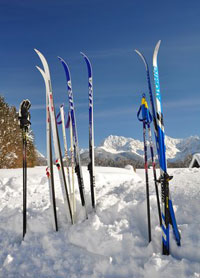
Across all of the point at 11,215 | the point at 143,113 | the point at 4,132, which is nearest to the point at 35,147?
the point at 4,132

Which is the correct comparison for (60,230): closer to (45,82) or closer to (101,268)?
(101,268)

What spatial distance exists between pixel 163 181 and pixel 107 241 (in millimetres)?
1182

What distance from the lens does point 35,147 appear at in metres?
24.5

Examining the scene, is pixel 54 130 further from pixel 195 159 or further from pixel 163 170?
pixel 195 159

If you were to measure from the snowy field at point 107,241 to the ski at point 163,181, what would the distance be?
12 cm

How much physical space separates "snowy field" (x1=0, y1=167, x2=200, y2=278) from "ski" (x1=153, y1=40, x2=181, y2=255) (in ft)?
0.39

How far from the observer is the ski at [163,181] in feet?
11.5

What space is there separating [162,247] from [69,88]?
3.26 m

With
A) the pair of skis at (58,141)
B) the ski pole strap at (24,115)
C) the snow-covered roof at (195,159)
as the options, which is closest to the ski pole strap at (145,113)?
the pair of skis at (58,141)

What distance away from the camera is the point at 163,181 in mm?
3723

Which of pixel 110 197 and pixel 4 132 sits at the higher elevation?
pixel 4 132

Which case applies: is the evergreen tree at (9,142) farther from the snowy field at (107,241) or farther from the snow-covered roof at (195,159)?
the snowy field at (107,241)

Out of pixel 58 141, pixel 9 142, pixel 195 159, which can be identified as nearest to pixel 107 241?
pixel 58 141

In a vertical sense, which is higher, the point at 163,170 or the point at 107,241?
the point at 163,170
